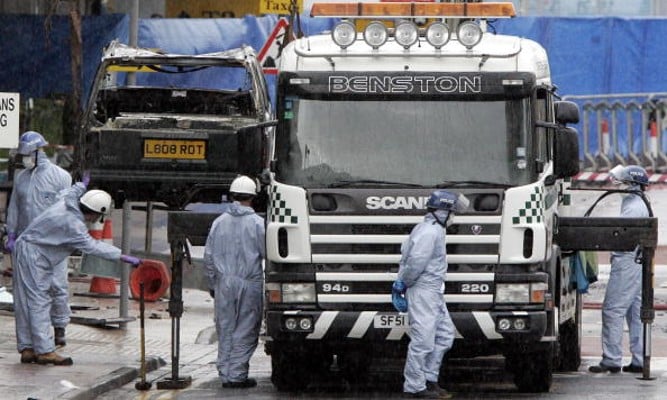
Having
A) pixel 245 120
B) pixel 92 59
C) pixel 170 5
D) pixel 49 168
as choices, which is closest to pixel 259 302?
pixel 49 168

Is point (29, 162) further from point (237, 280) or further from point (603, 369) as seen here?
point (603, 369)

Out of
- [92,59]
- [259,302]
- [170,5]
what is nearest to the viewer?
[259,302]

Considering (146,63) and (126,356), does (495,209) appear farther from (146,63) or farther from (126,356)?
(146,63)

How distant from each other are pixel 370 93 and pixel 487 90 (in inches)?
34.7

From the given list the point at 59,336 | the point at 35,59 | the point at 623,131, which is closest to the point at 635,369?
the point at 59,336

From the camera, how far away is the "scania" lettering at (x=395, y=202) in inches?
522

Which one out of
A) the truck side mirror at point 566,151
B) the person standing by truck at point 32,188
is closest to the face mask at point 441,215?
the truck side mirror at point 566,151

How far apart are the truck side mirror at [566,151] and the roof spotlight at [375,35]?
4.90ft

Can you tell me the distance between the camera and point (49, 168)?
16484mm

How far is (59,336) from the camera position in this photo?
52.9ft

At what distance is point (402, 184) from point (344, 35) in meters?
1.26

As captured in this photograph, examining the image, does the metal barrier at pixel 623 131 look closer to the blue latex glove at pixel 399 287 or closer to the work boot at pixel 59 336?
Result: the work boot at pixel 59 336

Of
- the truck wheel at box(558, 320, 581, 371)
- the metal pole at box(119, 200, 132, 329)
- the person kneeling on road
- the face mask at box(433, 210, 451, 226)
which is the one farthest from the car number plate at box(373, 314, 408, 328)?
the metal pole at box(119, 200, 132, 329)

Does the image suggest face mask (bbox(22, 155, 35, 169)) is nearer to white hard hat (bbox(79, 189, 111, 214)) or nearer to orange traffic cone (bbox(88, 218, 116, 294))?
Answer: white hard hat (bbox(79, 189, 111, 214))
